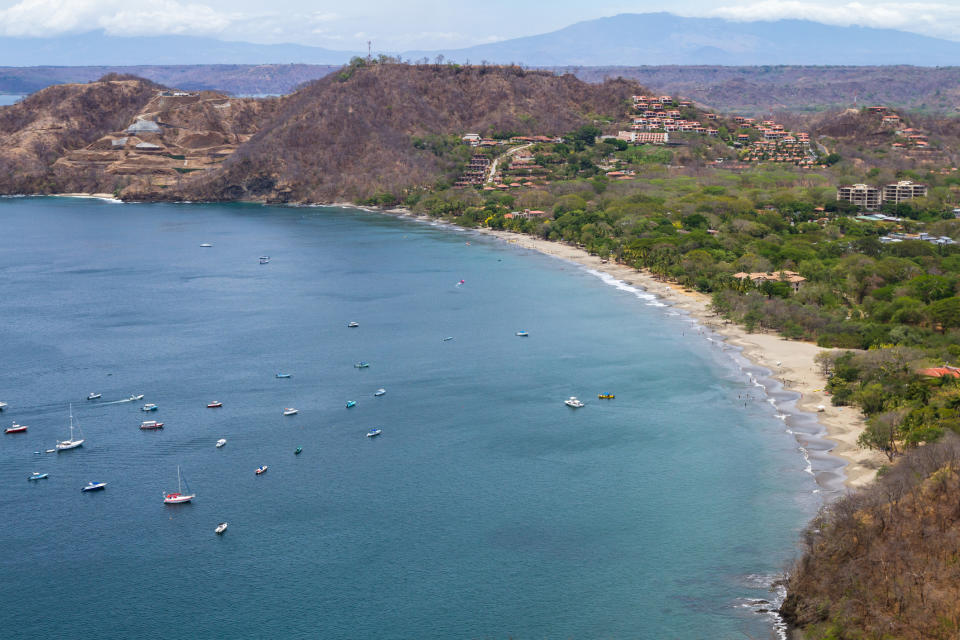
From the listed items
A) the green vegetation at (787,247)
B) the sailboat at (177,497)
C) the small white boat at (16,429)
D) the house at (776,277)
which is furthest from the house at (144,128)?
the sailboat at (177,497)

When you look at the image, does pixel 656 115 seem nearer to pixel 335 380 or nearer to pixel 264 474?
pixel 335 380

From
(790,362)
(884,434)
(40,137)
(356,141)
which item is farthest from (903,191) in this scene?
(40,137)

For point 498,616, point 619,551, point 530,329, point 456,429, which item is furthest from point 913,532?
point 530,329

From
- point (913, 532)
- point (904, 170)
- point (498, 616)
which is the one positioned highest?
point (904, 170)

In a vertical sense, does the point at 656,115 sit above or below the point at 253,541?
above

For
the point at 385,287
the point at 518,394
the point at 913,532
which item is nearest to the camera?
the point at 913,532

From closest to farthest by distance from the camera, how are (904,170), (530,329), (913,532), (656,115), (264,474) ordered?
(913,532)
(264,474)
(530,329)
(904,170)
(656,115)

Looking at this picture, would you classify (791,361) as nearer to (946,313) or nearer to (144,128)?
(946,313)
